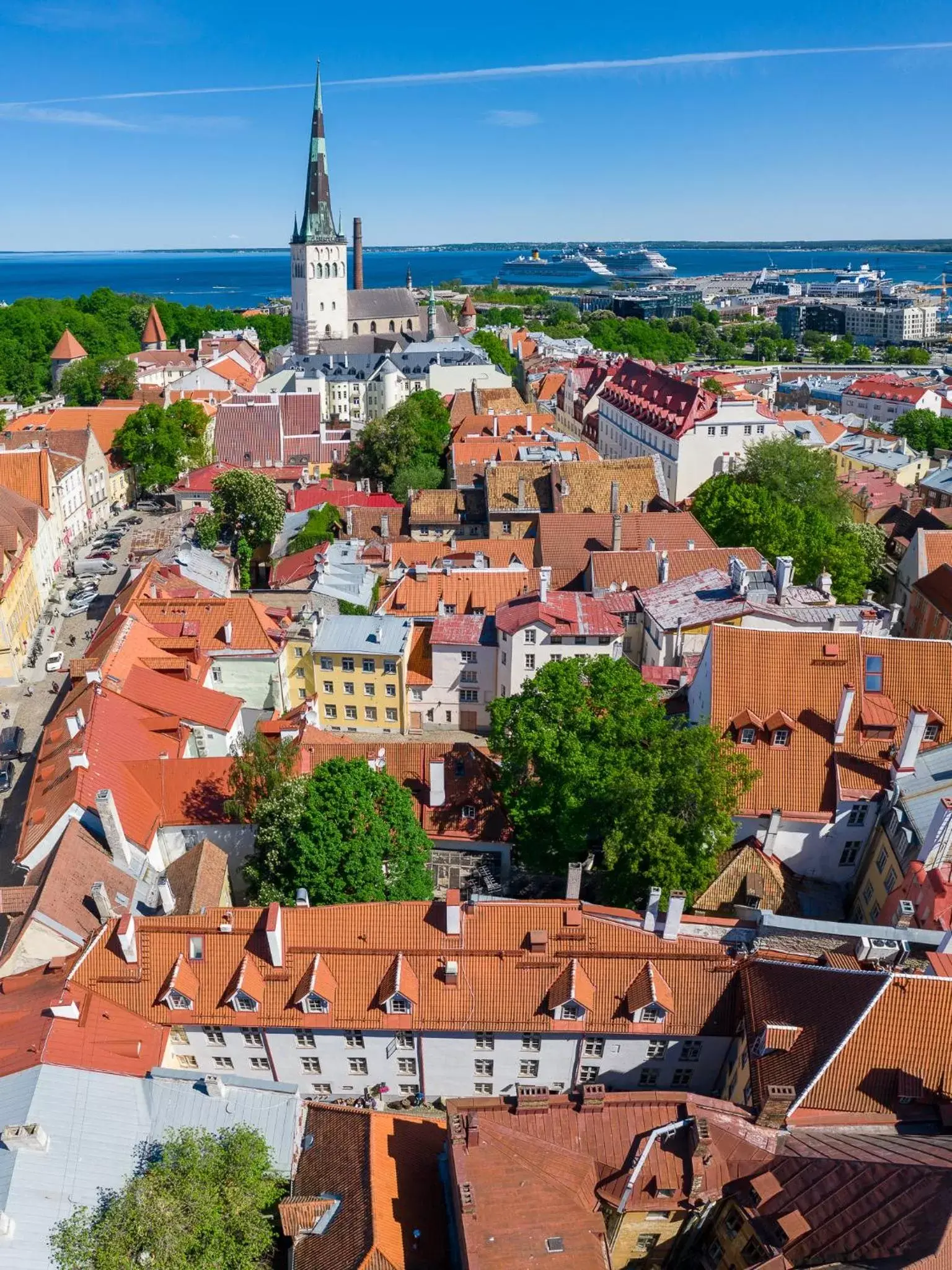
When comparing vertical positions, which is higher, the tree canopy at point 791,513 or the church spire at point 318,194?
the church spire at point 318,194

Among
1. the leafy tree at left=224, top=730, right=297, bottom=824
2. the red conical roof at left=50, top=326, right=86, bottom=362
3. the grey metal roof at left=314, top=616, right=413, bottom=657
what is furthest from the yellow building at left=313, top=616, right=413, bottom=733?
the red conical roof at left=50, top=326, right=86, bottom=362

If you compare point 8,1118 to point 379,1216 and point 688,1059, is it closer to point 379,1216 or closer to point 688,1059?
point 379,1216

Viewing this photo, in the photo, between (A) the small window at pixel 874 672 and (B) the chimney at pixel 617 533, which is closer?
(A) the small window at pixel 874 672

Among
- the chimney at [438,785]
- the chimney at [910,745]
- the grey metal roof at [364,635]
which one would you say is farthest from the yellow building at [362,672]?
the chimney at [910,745]

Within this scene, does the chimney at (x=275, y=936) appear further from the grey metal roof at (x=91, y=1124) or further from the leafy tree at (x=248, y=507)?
the leafy tree at (x=248, y=507)

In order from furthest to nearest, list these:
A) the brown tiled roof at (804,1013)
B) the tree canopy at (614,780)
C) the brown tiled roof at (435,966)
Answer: the tree canopy at (614,780)
the brown tiled roof at (435,966)
the brown tiled roof at (804,1013)

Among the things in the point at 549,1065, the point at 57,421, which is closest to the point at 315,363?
the point at 57,421

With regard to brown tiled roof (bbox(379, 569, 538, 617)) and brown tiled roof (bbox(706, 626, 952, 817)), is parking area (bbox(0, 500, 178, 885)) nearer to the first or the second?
brown tiled roof (bbox(379, 569, 538, 617))
